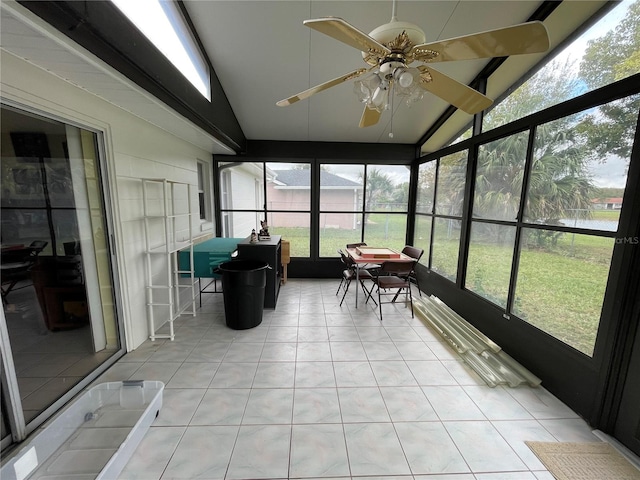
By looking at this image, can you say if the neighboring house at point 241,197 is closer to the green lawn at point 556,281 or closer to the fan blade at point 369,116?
the fan blade at point 369,116

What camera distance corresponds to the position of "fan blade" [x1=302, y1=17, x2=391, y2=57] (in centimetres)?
121

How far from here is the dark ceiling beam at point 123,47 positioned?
3.61ft

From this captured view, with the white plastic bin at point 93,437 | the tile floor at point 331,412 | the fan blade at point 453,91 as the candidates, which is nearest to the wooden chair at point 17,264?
the white plastic bin at point 93,437

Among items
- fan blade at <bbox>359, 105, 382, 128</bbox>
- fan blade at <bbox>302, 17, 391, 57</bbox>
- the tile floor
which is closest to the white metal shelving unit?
the tile floor

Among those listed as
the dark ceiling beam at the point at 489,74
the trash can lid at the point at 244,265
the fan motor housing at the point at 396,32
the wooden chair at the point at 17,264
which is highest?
the dark ceiling beam at the point at 489,74

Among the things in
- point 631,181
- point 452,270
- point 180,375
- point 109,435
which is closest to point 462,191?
point 452,270

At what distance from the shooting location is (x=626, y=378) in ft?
5.56

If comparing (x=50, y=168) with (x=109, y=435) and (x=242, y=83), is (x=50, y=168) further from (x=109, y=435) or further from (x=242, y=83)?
(x=242, y=83)

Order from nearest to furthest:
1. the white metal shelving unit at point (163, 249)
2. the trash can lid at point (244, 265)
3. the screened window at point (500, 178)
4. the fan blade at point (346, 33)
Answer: the fan blade at point (346, 33)
the screened window at point (500, 178)
the white metal shelving unit at point (163, 249)
the trash can lid at point (244, 265)

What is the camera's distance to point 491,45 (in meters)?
1.34

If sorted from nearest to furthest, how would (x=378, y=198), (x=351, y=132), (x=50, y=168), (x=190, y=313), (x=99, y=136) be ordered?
(x=50, y=168) < (x=99, y=136) < (x=190, y=313) < (x=351, y=132) < (x=378, y=198)

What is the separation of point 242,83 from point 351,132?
1.99m

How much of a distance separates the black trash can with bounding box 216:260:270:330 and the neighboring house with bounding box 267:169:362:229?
2136 millimetres

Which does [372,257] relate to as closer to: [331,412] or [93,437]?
[331,412]
